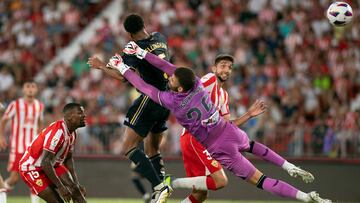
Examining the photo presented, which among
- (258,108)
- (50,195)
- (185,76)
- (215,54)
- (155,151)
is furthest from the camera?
(215,54)

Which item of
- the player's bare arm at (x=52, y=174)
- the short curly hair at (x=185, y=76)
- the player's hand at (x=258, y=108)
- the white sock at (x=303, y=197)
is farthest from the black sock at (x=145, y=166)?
the white sock at (x=303, y=197)

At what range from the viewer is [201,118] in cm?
1199

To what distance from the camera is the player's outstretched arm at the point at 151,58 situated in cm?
1224

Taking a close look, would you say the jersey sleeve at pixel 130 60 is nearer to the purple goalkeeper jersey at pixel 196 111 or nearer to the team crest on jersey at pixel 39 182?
the purple goalkeeper jersey at pixel 196 111

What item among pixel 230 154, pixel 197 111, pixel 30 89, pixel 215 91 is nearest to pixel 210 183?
pixel 230 154

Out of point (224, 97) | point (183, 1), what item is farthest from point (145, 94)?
point (183, 1)

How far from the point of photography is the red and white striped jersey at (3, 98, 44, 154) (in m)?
16.8

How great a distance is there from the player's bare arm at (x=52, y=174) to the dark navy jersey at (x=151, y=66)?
169 cm

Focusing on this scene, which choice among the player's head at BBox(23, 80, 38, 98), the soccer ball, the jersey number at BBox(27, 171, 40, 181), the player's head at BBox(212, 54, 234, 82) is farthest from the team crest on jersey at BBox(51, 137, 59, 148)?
the soccer ball

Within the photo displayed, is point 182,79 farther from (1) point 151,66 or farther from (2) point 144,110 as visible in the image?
(2) point 144,110

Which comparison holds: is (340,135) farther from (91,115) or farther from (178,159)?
(91,115)

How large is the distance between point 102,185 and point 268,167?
3535 mm

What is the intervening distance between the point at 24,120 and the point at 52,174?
506 cm

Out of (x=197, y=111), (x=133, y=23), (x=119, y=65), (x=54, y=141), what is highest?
(x=133, y=23)
